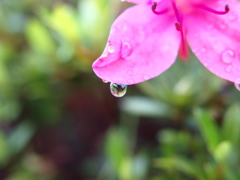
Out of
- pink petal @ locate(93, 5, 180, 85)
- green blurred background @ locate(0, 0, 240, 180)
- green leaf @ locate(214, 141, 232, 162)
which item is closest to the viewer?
pink petal @ locate(93, 5, 180, 85)

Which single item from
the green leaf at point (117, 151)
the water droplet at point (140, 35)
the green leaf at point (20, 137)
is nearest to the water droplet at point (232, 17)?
the water droplet at point (140, 35)

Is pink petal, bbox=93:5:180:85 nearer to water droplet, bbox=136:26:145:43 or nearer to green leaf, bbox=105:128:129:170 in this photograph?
water droplet, bbox=136:26:145:43

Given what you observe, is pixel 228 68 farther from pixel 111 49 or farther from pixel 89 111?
pixel 89 111

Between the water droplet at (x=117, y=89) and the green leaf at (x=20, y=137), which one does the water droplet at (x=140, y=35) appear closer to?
the water droplet at (x=117, y=89)

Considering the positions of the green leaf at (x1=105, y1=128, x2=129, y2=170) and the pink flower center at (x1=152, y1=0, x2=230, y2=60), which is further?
the green leaf at (x1=105, y1=128, x2=129, y2=170)

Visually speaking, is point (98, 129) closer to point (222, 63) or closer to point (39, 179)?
point (39, 179)

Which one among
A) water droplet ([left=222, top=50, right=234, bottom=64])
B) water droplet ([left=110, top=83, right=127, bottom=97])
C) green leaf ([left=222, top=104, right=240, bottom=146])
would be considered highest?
water droplet ([left=110, top=83, right=127, bottom=97])

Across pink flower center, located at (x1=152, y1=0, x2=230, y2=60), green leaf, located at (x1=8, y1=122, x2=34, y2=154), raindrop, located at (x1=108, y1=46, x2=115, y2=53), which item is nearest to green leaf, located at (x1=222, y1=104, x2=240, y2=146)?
pink flower center, located at (x1=152, y1=0, x2=230, y2=60)

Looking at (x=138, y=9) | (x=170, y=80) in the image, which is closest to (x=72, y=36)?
(x=170, y=80)

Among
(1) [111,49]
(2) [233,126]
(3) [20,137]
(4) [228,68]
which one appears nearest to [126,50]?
(1) [111,49]
